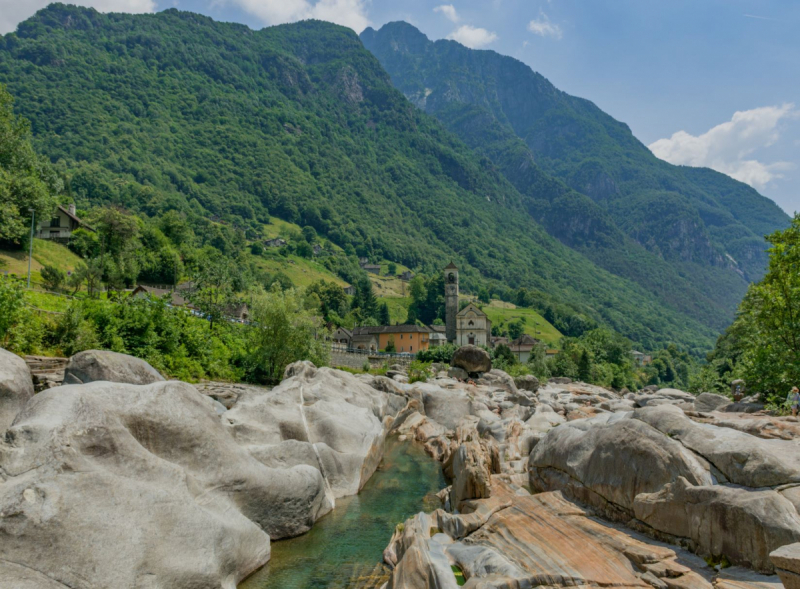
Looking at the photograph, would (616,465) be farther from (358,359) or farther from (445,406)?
(358,359)

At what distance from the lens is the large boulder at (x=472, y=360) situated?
75438mm

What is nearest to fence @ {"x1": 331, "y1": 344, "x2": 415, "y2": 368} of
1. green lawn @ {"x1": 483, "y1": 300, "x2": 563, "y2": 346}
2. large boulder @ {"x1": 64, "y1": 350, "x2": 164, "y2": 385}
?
large boulder @ {"x1": 64, "y1": 350, "x2": 164, "y2": 385}

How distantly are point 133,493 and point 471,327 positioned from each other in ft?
379

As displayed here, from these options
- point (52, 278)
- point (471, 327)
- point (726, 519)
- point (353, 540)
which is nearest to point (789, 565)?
point (726, 519)

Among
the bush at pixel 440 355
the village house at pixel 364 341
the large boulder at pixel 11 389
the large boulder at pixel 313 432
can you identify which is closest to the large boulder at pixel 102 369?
the large boulder at pixel 11 389

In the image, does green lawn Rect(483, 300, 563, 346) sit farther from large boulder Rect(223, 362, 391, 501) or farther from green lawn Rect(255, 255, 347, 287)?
large boulder Rect(223, 362, 391, 501)

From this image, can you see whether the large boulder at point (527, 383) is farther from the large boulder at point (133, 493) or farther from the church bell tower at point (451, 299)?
the large boulder at point (133, 493)

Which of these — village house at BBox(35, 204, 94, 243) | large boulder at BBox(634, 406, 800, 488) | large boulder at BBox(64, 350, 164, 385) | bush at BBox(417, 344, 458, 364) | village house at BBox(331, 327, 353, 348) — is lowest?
village house at BBox(331, 327, 353, 348)

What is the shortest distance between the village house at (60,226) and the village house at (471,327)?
260ft

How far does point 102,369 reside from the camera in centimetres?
1975

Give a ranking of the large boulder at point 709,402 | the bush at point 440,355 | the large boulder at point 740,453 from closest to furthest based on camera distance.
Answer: the large boulder at point 740,453 → the large boulder at point 709,402 → the bush at point 440,355

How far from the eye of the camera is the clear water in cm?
1452

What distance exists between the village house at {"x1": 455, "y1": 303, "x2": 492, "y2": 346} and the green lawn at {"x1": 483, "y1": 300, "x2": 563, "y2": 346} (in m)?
42.6

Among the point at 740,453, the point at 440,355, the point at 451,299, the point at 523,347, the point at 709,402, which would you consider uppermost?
the point at 740,453
